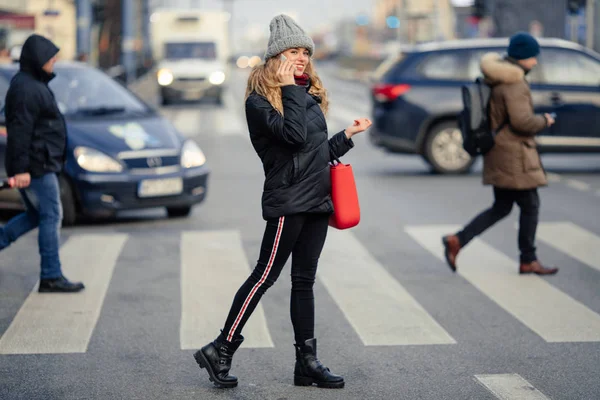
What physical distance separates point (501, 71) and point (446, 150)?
7662 mm

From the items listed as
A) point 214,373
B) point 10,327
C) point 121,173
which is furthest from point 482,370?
point 121,173

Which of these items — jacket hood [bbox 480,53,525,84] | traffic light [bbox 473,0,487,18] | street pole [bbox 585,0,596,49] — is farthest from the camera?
street pole [bbox 585,0,596,49]

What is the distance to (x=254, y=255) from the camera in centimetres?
989

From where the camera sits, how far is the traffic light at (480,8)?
34.4m

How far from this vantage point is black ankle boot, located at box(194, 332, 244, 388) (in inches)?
225

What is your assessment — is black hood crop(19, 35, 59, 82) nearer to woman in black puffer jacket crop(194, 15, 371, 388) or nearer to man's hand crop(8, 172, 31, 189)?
man's hand crop(8, 172, 31, 189)

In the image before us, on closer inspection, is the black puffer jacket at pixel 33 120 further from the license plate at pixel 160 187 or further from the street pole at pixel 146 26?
the street pole at pixel 146 26

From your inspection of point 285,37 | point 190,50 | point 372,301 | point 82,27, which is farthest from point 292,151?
point 190,50

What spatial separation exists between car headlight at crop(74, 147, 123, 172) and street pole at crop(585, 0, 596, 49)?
3158 centimetres

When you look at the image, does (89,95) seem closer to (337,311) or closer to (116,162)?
(116,162)

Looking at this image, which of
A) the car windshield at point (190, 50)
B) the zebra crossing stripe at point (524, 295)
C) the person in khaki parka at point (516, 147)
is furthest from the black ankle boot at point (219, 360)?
the car windshield at point (190, 50)

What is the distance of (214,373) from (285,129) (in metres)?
1.19

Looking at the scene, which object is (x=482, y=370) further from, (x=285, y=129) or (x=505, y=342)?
(x=285, y=129)

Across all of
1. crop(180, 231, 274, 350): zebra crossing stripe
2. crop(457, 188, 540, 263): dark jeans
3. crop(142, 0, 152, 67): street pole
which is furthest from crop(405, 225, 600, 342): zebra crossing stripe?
crop(142, 0, 152, 67): street pole
